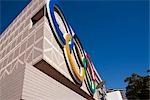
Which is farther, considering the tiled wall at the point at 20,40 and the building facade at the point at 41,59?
the tiled wall at the point at 20,40

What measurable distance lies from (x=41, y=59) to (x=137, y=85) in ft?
95.4

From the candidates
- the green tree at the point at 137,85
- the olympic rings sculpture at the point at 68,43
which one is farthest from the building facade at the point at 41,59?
the green tree at the point at 137,85

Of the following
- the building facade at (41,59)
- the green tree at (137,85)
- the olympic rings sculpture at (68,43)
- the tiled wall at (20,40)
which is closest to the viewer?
the building facade at (41,59)

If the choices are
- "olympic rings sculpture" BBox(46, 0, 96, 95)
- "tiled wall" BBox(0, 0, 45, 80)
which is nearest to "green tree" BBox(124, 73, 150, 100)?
"olympic rings sculpture" BBox(46, 0, 96, 95)

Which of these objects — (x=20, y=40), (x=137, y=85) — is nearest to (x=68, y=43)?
(x=20, y=40)

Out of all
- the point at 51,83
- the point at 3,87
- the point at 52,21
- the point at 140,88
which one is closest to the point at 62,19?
the point at 52,21

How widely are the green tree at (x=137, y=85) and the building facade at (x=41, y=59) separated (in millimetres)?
12420

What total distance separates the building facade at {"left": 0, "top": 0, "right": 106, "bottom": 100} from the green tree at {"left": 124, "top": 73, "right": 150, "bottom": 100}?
489 inches

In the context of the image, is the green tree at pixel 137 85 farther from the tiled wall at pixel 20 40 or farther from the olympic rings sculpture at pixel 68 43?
the tiled wall at pixel 20 40

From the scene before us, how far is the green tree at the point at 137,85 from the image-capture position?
121 feet

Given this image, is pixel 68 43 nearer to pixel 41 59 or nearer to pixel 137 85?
pixel 41 59

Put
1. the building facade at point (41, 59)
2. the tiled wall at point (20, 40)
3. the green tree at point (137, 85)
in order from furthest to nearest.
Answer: the green tree at point (137, 85) < the tiled wall at point (20, 40) < the building facade at point (41, 59)

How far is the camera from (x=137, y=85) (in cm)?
4084

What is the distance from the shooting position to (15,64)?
21.4 m
